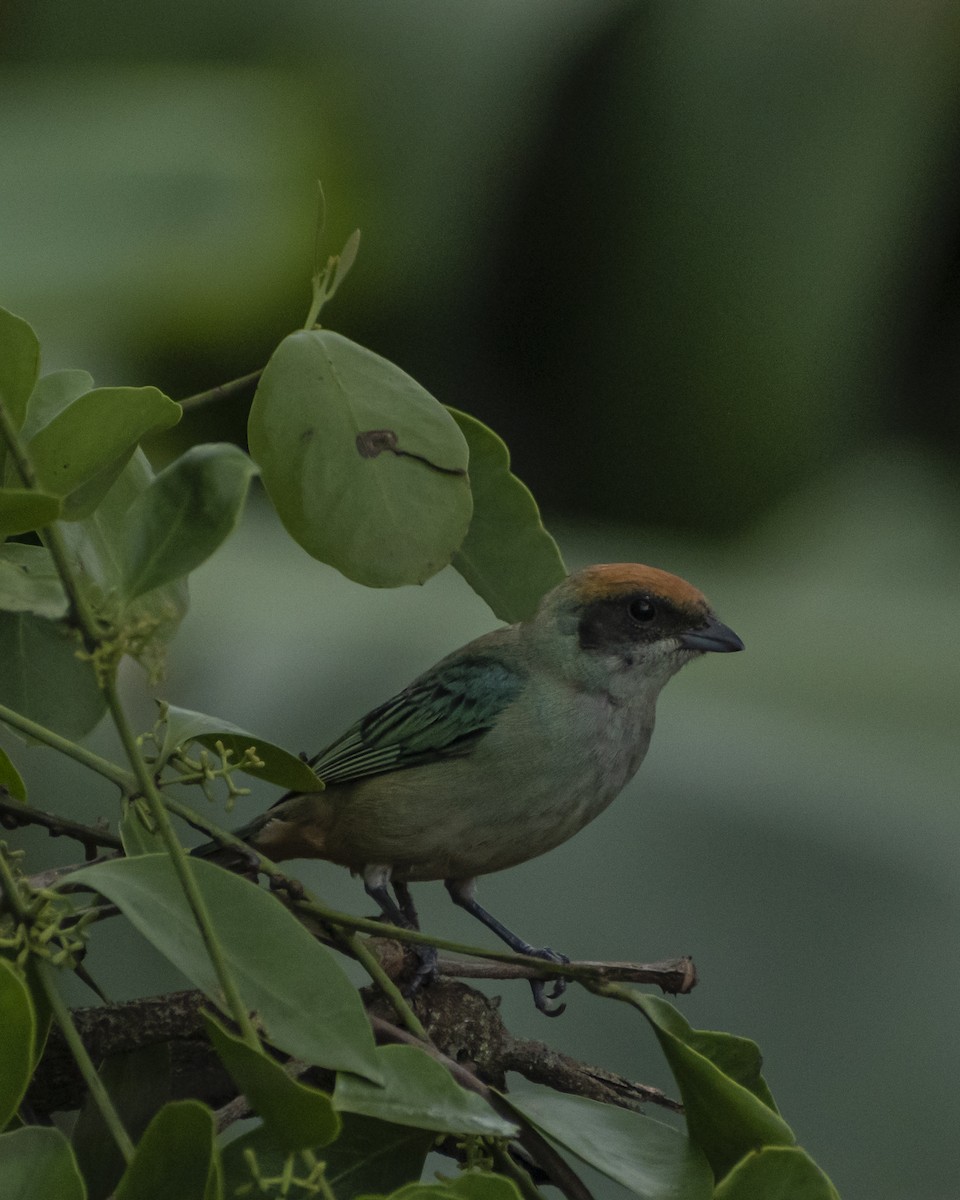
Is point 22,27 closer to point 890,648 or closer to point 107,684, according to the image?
point 890,648

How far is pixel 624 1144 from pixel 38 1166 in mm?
163

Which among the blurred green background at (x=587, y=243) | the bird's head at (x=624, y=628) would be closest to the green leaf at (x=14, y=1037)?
the bird's head at (x=624, y=628)

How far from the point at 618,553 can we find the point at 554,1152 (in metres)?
1.81

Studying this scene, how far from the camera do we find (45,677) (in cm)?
53

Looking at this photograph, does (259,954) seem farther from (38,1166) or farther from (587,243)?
(587,243)

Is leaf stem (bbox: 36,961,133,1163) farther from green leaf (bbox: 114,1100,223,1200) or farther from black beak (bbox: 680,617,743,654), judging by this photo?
black beak (bbox: 680,617,743,654)

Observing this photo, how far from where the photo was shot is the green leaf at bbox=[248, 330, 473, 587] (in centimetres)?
43

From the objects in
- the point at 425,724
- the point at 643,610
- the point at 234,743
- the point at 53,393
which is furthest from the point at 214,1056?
the point at 643,610

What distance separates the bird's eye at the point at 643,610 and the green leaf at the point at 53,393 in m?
0.51

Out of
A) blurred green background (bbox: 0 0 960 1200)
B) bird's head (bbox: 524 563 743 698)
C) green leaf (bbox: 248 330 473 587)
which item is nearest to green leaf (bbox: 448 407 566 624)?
green leaf (bbox: 248 330 473 587)

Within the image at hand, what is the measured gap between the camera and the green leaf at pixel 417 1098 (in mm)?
380

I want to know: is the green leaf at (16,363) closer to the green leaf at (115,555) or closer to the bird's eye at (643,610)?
the green leaf at (115,555)

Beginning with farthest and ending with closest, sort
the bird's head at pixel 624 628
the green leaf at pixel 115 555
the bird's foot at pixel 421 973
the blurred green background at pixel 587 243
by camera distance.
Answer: the blurred green background at pixel 587 243 < the bird's head at pixel 624 628 < the bird's foot at pixel 421 973 < the green leaf at pixel 115 555

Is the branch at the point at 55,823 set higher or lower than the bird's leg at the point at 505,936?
higher
